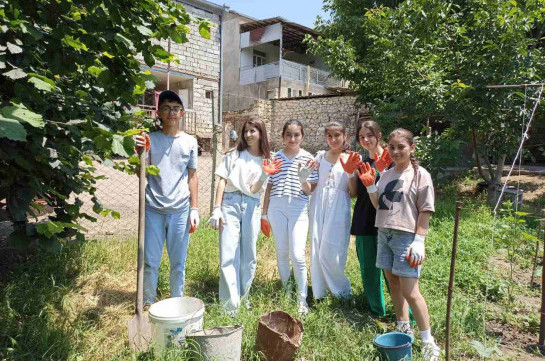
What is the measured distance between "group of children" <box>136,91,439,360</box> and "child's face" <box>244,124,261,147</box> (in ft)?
0.04

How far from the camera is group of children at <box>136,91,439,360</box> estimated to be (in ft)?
8.66

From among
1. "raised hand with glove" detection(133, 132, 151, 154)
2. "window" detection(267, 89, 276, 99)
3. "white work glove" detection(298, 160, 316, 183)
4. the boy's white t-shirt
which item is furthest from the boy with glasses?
"window" detection(267, 89, 276, 99)

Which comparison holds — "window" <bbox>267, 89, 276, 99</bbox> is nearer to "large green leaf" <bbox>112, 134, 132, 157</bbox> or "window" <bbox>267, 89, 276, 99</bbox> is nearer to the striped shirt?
the striped shirt

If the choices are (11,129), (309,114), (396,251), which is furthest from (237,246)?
(309,114)

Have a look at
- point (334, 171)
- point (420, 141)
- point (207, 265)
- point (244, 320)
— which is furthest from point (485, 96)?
point (244, 320)

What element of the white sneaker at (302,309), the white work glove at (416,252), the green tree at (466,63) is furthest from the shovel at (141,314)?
the green tree at (466,63)

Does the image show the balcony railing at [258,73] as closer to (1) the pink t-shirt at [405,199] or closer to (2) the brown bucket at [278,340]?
(1) the pink t-shirt at [405,199]

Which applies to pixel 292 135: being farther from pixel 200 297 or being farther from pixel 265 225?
pixel 200 297

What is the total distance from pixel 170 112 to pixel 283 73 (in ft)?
54.2

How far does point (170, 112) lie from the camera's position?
287 cm

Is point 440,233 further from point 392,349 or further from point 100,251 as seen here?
point 100,251

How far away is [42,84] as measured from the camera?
1.55 m

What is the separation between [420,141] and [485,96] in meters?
1.38

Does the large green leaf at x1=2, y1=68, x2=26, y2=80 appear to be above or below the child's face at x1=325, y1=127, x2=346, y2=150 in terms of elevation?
above
